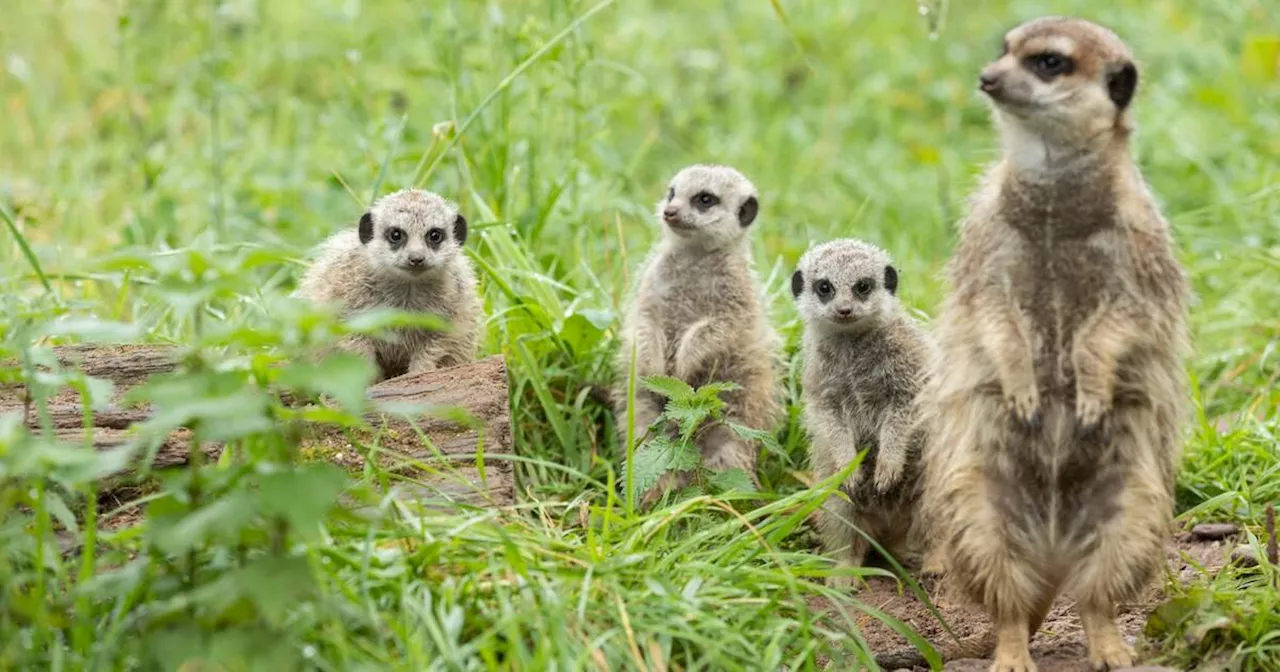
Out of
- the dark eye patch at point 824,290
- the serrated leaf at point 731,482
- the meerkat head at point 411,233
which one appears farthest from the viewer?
the meerkat head at point 411,233

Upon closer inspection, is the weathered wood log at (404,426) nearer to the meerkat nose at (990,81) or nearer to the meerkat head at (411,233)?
the meerkat head at (411,233)

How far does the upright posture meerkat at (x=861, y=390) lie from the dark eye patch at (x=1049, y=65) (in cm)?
132

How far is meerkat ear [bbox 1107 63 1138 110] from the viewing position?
147 inches

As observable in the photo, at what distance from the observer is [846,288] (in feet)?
16.2

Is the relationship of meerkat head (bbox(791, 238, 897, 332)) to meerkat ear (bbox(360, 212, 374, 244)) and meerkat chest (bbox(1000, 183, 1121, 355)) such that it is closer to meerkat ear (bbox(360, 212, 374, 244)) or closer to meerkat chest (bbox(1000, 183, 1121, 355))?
meerkat chest (bbox(1000, 183, 1121, 355))

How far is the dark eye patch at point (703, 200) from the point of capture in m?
5.60

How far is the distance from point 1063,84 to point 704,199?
80.9 inches

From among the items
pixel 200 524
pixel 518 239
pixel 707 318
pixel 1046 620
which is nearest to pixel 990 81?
pixel 1046 620

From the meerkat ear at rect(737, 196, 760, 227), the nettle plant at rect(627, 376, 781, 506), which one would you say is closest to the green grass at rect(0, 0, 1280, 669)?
the nettle plant at rect(627, 376, 781, 506)

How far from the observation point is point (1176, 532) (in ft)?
15.7

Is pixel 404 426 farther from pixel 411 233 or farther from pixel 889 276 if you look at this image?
pixel 889 276

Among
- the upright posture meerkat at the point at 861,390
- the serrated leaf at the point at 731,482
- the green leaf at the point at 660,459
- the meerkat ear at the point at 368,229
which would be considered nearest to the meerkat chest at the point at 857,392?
the upright posture meerkat at the point at 861,390

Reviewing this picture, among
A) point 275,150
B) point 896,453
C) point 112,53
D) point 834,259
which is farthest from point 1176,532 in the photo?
point 112,53

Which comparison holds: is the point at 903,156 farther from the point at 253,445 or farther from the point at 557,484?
the point at 253,445
